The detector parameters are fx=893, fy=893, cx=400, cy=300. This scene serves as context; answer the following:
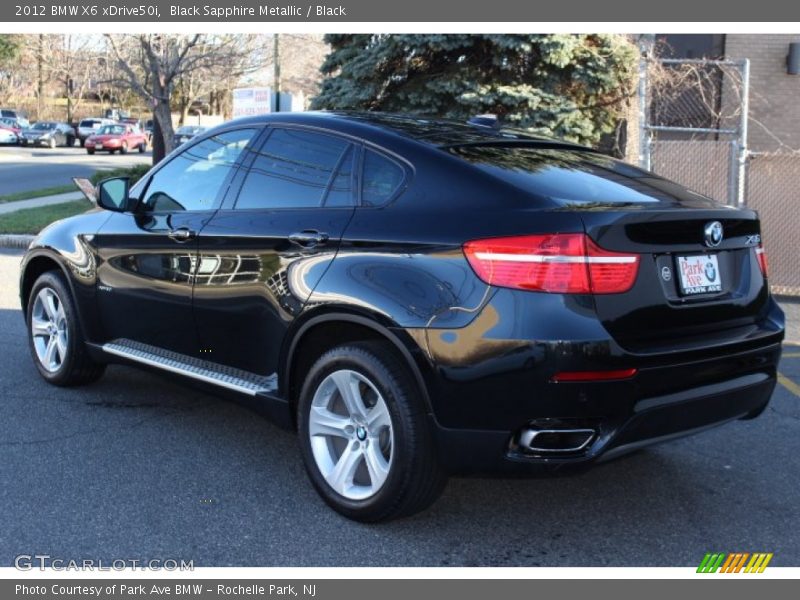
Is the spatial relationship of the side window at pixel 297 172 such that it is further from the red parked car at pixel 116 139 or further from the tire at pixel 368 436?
the red parked car at pixel 116 139

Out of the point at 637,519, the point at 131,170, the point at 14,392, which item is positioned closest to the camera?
the point at 637,519

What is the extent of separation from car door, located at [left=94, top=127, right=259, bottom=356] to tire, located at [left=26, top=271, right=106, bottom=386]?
35 cm

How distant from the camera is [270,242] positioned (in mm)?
4219

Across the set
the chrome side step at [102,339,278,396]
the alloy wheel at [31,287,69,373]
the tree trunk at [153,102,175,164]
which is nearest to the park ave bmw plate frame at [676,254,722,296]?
the chrome side step at [102,339,278,396]

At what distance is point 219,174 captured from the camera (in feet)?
15.7

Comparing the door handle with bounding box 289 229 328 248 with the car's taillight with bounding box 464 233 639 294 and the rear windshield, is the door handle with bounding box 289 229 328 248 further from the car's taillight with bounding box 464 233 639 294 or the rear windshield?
the car's taillight with bounding box 464 233 639 294

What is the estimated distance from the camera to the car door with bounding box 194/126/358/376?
404cm

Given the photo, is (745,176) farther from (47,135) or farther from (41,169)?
(47,135)

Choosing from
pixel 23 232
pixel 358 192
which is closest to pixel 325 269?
pixel 358 192

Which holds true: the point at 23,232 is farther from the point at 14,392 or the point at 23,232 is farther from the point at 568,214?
the point at 568,214

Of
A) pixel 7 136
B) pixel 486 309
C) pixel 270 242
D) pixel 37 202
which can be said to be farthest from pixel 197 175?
pixel 7 136

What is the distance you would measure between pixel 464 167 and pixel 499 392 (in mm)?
1003

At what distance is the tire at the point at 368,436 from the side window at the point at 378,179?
0.66m

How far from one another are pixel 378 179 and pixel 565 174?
0.83 metres
